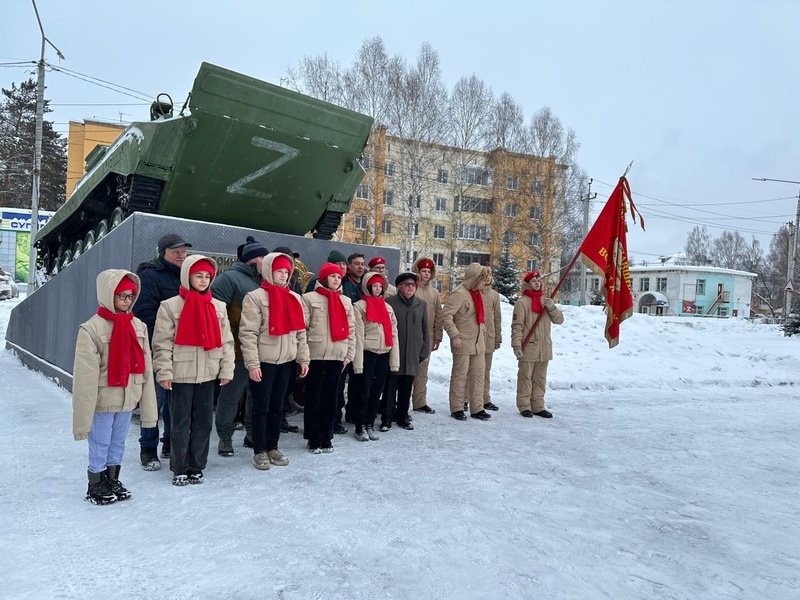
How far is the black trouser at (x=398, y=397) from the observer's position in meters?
6.08

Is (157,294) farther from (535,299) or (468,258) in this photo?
(468,258)

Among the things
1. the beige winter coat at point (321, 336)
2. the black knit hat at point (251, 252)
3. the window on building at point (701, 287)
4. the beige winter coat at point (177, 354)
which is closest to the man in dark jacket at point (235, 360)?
the black knit hat at point (251, 252)

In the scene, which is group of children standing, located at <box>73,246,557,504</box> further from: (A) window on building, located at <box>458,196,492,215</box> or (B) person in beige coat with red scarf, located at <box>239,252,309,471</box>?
(A) window on building, located at <box>458,196,492,215</box>

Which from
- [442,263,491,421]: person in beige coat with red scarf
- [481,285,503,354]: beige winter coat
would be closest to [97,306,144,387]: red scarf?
[442,263,491,421]: person in beige coat with red scarf

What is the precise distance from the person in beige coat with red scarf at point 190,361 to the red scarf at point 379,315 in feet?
5.66

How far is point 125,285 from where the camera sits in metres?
3.84

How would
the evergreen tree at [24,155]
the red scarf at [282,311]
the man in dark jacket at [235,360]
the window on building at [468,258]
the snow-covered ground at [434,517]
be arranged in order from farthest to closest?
the evergreen tree at [24,155] < the window on building at [468,258] < the man in dark jacket at [235,360] < the red scarf at [282,311] < the snow-covered ground at [434,517]

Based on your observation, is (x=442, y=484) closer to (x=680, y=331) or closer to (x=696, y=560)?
(x=696, y=560)

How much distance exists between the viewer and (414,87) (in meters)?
23.1

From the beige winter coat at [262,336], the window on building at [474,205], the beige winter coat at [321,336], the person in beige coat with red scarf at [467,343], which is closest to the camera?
the beige winter coat at [262,336]

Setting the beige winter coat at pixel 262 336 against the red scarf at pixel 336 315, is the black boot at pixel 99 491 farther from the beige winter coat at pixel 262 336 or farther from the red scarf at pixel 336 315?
the red scarf at pixel 336 315

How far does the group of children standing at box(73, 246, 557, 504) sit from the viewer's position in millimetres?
3758

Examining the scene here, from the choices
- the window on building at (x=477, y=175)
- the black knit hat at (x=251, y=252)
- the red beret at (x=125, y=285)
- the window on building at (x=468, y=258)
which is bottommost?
the red beret at (x=125, y=285)

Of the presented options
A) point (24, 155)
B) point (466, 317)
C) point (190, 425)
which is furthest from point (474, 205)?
point (24, 155)
